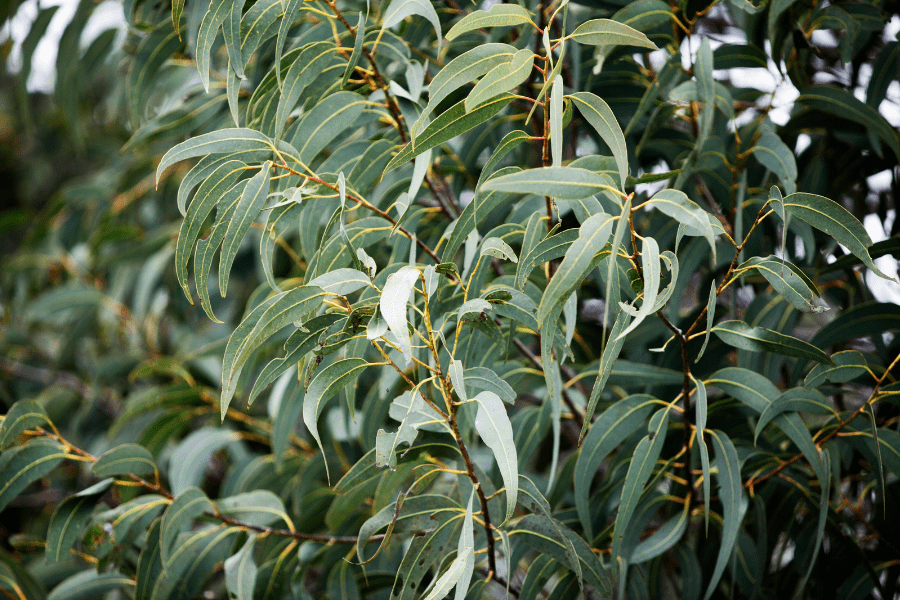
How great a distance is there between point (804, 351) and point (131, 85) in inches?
35.2

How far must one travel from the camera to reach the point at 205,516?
2.41 ft

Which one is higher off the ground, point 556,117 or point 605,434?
point 556,117

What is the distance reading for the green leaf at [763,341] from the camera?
516 mm

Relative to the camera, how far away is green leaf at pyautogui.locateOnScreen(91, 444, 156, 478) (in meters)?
0.69

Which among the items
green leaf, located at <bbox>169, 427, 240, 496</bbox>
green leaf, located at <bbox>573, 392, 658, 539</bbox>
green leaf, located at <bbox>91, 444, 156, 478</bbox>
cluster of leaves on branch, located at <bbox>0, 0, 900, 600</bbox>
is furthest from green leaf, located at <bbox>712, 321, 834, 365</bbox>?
green leaf, located at <bbox>169, 427, 240, 496</bbox>

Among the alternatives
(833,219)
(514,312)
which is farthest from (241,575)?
(833,219)

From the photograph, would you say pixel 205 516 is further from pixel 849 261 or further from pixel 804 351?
pixel 849 261

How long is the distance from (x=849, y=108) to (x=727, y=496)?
1.47 ft

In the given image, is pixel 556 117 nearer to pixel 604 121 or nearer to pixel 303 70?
pixel 604 121

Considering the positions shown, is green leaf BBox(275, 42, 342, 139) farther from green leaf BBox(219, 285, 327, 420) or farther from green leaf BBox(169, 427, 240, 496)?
green leaf BBox(169, 427, 240, 496)

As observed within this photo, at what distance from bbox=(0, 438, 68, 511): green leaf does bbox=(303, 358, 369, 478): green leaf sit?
1.30 ft

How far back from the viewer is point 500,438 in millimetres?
425

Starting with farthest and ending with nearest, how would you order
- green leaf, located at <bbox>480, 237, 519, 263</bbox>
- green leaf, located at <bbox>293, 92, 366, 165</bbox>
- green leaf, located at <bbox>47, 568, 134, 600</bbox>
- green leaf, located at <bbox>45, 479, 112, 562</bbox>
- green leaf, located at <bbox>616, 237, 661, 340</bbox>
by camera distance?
green leaf, located at <bbox>47, 568, 134, 600</bbox>
green leaf, located at <bbox>45, 479, 112, 562</bbox>
green leaf, located at <bbox>293, 92, 366, 165</bbox>
green leaf, located at <bbox>480, 237, 519, 263</bbox>
green leaf, located at <bbox>616, 237, 661, 340</bbox>

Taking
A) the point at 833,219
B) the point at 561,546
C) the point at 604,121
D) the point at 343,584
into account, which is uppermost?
the point at 604,121
